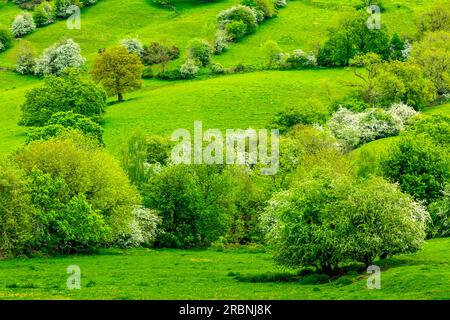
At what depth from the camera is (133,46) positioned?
14375cm

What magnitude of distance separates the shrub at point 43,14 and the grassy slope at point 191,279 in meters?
111

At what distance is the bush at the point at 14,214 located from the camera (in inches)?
2512

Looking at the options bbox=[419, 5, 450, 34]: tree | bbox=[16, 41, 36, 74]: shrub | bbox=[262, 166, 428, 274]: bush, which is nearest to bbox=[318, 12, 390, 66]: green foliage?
bbox=[419, 5, 450, 34]: tree

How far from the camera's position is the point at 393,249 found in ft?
174

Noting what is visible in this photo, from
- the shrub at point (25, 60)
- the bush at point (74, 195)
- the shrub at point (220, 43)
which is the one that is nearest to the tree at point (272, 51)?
the shrub at point (220, 43)

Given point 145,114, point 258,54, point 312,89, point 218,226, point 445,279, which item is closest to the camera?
point 445,279

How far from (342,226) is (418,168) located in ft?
98.0

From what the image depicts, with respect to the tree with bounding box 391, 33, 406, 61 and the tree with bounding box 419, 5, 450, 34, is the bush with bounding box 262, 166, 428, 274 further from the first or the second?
the tree with bounding box 419, 5, 450, 34

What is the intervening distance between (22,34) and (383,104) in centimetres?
8319

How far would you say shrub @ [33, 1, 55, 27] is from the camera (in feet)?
553

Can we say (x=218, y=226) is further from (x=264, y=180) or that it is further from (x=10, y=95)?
(x=10, y=95)

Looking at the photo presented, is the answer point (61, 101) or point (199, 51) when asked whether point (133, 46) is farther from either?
point (61, 101)

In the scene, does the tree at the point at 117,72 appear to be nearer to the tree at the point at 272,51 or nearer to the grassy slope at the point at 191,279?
the tree at the point at 272,51
